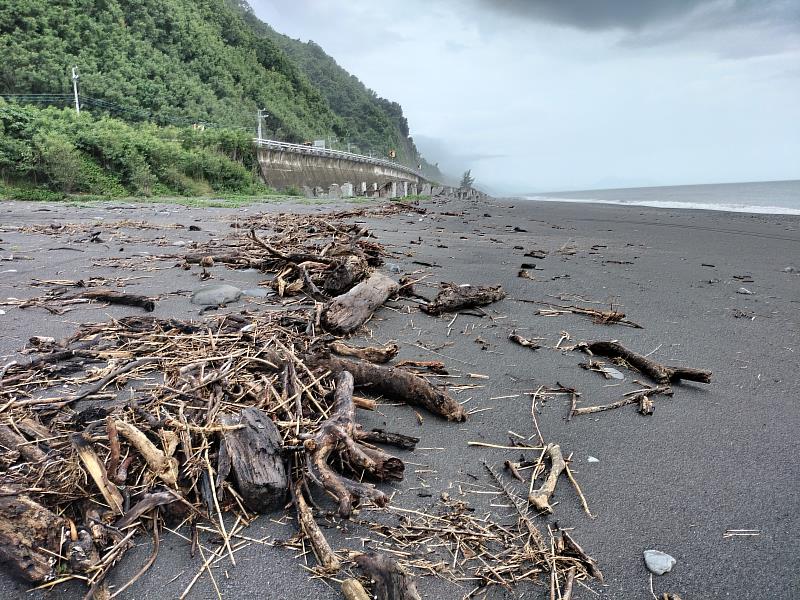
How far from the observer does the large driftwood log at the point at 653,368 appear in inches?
101

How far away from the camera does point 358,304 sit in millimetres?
3369

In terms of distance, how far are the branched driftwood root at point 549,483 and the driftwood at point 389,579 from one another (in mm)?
586

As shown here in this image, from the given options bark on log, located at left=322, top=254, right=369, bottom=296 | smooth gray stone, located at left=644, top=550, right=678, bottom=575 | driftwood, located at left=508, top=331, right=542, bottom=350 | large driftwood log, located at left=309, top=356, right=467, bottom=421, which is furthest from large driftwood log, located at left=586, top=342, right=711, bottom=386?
bark on log, located at left=322, top=254, right=369, bottom=296

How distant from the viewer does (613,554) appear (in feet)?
4.77

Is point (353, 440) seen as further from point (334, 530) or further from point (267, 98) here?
point (267, 98)

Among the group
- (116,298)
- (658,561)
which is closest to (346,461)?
(658,561)

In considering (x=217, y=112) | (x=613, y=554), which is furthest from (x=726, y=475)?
(x=217, y=112)

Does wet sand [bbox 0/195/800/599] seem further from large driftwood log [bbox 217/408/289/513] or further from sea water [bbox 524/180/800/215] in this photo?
sea water [bbox 524/180/800/215]

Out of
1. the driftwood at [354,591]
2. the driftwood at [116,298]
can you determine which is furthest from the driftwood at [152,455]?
the driftwood at [116,298]

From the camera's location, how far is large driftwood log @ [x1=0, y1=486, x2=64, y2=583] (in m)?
1.25

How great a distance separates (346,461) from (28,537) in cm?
97

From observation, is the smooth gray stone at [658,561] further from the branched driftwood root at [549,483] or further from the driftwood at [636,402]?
the driftwood at [636,402]

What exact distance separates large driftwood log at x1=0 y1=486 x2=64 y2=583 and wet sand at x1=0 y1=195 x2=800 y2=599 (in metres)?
0.06

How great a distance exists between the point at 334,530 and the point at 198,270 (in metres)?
3.98
